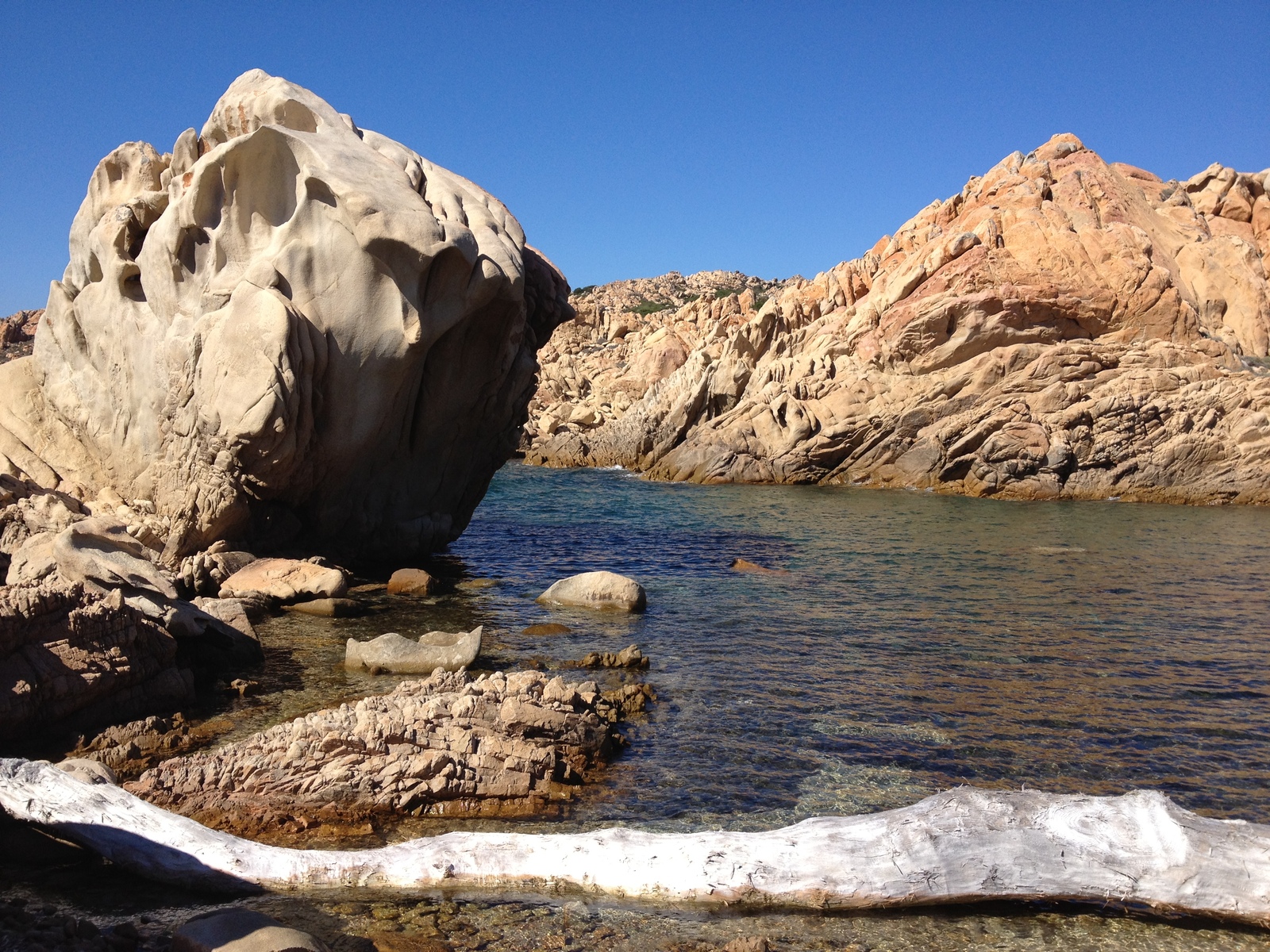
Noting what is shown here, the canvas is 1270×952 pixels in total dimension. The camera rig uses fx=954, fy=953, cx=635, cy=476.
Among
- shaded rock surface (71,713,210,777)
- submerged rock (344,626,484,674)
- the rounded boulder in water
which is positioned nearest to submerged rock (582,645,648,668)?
submerged rock (344,626,484,674)

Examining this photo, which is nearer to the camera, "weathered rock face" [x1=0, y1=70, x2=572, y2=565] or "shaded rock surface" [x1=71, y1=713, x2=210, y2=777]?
"shaded rock surface" [x1=71, y1=713, x2=210, y2=777]

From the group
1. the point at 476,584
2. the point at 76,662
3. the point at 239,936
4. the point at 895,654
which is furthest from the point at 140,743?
the point at 476,584

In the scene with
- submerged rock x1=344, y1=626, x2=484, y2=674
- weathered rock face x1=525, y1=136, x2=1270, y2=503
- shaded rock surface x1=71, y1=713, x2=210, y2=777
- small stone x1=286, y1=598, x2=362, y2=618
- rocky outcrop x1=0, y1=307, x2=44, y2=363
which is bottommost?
shaded rock surface x1=71, y1=713, x2=210, y2=777

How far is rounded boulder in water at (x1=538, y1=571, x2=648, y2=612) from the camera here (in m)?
14.4

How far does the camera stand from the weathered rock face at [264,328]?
13.1 metres

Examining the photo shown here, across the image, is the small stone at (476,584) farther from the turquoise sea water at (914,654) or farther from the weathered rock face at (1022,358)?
the weathered rock face at (1022,358)

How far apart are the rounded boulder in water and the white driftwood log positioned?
28.6 ft

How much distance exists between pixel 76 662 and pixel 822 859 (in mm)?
6098

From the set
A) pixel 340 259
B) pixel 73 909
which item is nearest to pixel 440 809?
pixel 73 909

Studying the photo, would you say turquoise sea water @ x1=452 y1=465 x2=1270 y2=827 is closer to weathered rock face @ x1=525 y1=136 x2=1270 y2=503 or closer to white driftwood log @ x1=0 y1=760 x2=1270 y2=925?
white driftwood log @ x1=0 y1=760 x2=1270 y2=925

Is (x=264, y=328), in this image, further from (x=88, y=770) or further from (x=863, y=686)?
(x=863, y=686)

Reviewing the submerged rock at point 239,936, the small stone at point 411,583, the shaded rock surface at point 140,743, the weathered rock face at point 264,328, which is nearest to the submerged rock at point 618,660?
the shaded rock surface at point 140,743

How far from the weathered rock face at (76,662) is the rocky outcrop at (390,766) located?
1.15 metres

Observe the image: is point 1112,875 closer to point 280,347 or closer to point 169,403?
point 280,347
